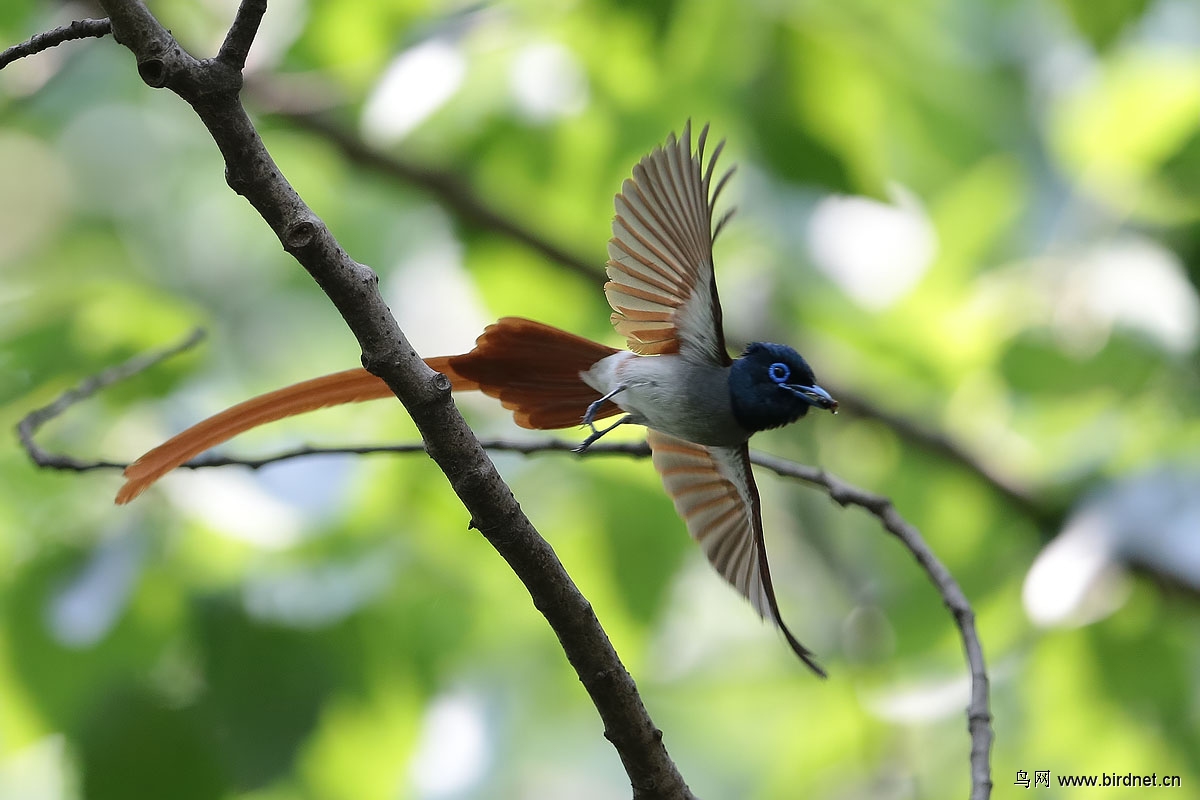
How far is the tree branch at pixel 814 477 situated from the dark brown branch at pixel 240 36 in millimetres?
708

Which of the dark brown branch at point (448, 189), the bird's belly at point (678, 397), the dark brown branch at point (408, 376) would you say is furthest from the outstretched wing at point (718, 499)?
the dark brown branch at point (448, 189)

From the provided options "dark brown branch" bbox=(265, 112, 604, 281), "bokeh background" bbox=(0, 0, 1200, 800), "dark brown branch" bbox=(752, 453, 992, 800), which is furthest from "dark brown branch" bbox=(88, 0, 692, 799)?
"dark brown branch" bbox=(265, 112, 604, 281)

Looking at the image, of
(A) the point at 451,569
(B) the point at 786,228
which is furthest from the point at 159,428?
(B) the point at 786,228

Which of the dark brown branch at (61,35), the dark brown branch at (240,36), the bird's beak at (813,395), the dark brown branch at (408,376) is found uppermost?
the bird's beak at (813,395)

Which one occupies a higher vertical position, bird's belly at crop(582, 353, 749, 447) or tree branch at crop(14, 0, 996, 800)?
bird's belly at crop(582, 353, 749, 447)

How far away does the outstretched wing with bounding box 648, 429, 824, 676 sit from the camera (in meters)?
2.21

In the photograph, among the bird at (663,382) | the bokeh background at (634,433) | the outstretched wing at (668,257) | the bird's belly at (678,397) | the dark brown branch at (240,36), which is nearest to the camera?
the dark brown branch at (240,36)

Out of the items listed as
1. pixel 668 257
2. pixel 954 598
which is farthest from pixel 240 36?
pixel 954 598

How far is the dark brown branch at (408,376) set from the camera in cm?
129

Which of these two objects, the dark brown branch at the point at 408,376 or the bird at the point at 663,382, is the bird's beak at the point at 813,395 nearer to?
the bird at the point at 663,382

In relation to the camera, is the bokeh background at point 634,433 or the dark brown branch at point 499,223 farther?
the dark brown branch at point 499,223

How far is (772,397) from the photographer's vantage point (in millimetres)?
2059

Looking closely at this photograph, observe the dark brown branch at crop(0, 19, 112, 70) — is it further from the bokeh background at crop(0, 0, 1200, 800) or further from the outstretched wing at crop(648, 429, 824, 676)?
the bokeh background at crop(0, 0, 1200, 800)

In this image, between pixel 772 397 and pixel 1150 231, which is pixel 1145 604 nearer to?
pixel 1150 231
